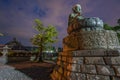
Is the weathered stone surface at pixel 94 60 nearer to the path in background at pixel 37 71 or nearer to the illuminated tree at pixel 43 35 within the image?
the path in background at pixel 37 71

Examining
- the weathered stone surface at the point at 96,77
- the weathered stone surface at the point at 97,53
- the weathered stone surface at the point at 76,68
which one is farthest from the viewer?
the weathered stone surface at the point at 76,68

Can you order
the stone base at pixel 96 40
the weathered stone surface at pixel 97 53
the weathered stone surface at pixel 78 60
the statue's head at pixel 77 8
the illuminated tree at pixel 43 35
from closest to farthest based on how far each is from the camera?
the weathered stone surface at pixel 97 53, the weathered stone surface at pixel 78 60, the stone base at pixel 96 40, the statue's head at pixel 77 8, the illuminated tree at pixel 43 35

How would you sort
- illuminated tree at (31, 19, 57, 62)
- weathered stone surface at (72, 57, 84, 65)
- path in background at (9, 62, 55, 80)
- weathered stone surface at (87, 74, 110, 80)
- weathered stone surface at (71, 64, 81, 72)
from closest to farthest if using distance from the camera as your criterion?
weathered stone surface at (87, 74, 110, 80) < weathered stone surface at (71, 64, 81, 72) < weathered stone surface at (72, 57, 84, 65) < path in background at (9, 62, 55, 80) < illuminated tree at (31, 19, 57, 62)

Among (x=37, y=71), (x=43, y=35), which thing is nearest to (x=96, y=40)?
(x=37, y=71)

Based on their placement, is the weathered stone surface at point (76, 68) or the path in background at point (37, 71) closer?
the weathered stone surface at point (76, 68)

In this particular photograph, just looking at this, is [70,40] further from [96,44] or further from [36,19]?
[36,19]

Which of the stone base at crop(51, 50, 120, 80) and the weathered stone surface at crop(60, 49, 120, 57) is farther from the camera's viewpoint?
the weathered stone surface at crop(60, 49, 120, 57)

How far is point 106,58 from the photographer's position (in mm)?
3520

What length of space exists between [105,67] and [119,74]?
44 centimetres

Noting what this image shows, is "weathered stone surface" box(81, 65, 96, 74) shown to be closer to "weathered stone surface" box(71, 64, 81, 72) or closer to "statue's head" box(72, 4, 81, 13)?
"weathered stone surface" box(71, 64, 81, 72)

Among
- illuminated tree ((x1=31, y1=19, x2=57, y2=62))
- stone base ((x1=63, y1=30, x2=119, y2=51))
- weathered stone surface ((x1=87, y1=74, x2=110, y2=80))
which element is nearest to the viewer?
weathered stone surface ((x1=87, y1=74, x2=110, y2=80))

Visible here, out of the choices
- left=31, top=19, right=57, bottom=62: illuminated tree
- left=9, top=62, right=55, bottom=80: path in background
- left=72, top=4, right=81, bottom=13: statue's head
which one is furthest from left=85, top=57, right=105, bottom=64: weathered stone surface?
left=31, top=19, right=57, bottom=62: illuminated tree

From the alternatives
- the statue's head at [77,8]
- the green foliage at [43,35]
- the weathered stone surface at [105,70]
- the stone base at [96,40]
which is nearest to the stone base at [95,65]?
the weathered stone surface at [105,70]

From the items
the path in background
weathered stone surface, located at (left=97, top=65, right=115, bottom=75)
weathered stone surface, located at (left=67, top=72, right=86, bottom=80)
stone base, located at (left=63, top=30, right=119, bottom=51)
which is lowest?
the path in background
